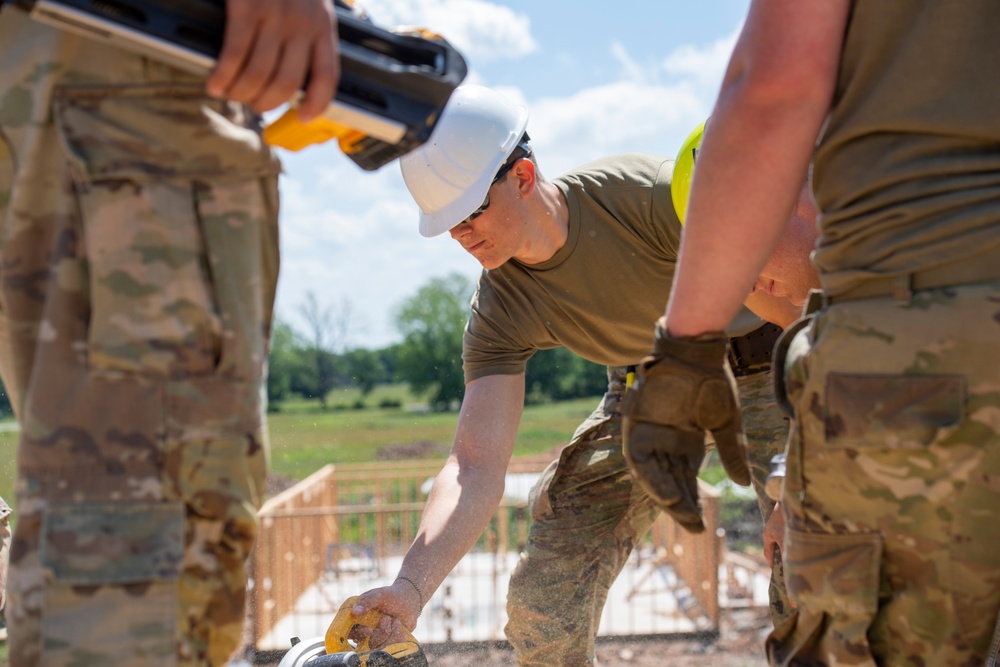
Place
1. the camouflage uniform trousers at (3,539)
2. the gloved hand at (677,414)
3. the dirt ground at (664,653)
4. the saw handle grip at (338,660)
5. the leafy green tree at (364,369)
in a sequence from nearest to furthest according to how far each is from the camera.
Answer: the gloved hand at (677,414) → the saw handle grip at (338,660) → the camouflage uniform trousers at (3,539) → the dirt ground at (664,653) → the leafy green tree at (364,369)

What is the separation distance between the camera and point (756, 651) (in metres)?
11.6

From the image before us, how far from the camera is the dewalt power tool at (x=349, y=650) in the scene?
8.68 ft

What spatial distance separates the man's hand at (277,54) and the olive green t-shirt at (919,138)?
0.89m

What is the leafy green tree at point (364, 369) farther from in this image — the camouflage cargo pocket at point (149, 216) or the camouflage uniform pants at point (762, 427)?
the camouflage cargo pocket at point (149, 216)

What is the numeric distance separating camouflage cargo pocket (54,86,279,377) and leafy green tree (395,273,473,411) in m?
64.3

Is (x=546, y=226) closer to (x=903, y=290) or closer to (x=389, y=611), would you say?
(x=389, y=611)

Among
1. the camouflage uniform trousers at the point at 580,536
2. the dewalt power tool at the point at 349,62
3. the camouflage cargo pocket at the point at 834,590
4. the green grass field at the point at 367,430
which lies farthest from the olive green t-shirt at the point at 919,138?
Answer: the green grass field at the point at 367,430

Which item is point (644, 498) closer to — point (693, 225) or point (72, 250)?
point (693, 225)

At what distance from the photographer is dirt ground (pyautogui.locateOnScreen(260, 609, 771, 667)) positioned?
11141mm

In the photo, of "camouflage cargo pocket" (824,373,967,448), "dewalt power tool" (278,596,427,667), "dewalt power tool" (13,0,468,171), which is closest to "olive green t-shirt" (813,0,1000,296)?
"camouflage cargo pocket" (824,373,967,448)

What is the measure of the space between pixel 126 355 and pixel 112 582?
0.35m

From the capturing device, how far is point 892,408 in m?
1.49

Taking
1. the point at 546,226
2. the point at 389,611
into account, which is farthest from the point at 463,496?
the point at 546,226

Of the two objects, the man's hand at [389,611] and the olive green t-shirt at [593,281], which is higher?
the olive green t-shirt at [593,281]
